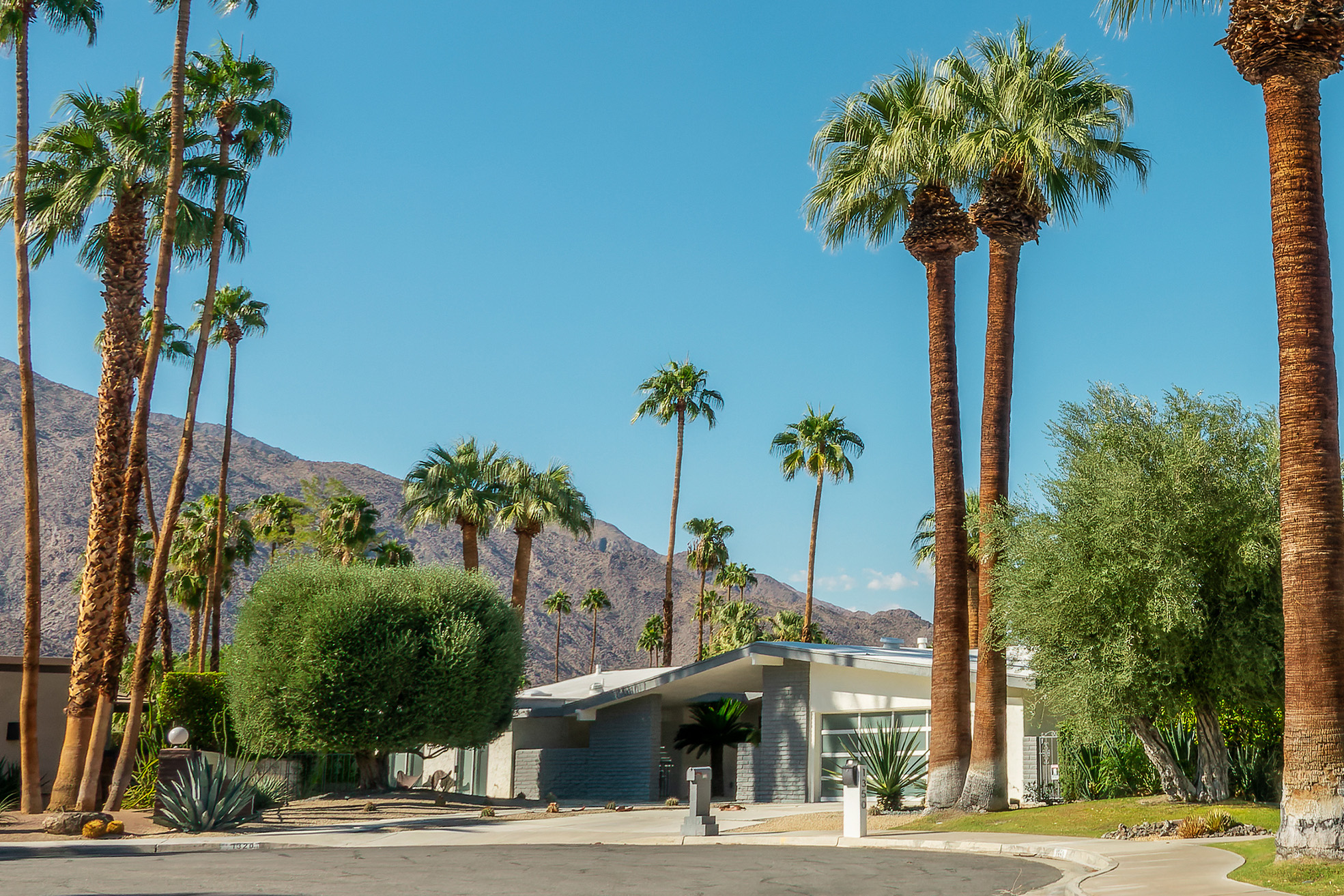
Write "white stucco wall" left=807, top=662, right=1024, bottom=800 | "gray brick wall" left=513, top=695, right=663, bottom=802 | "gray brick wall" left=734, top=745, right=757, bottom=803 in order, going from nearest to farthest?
1. "white stucco wall" left=807, top=662, right=1024, bottom=800
2. "gray brick wall" left=734, top=745, right=757, bottom=803
3. "gray brick wall" left=513, top=695, right=663, bottom=802

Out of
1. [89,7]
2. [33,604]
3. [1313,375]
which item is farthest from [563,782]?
[1313,375]

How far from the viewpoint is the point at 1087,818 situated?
19.1m

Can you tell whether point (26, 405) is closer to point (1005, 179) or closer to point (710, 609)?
point (1005, 179)

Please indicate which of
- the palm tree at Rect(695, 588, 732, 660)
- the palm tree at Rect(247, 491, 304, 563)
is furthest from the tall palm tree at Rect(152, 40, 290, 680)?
the palm tree at Rect(695, 588, 732, 660)

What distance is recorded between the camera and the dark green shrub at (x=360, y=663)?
1092 inches

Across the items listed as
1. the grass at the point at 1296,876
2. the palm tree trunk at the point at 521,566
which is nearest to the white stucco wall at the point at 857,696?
the palm tree trunk at the point at 521,566

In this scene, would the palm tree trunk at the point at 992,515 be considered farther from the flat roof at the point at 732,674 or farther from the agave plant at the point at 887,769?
the flat roof at the point at 732,674

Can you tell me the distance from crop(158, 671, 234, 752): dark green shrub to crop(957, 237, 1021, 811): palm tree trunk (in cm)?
2014

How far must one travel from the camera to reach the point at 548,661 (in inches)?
6909

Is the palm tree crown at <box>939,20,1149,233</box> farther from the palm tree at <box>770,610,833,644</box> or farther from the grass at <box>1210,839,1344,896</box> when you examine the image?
the palm tree at <box>770,610,833,644</box>

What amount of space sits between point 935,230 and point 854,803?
10.4 m

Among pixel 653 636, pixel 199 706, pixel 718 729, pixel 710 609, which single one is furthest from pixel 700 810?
pixel 653 636

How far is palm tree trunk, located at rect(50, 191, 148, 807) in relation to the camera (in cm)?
2192

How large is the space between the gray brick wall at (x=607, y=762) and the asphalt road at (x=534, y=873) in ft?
54.6
